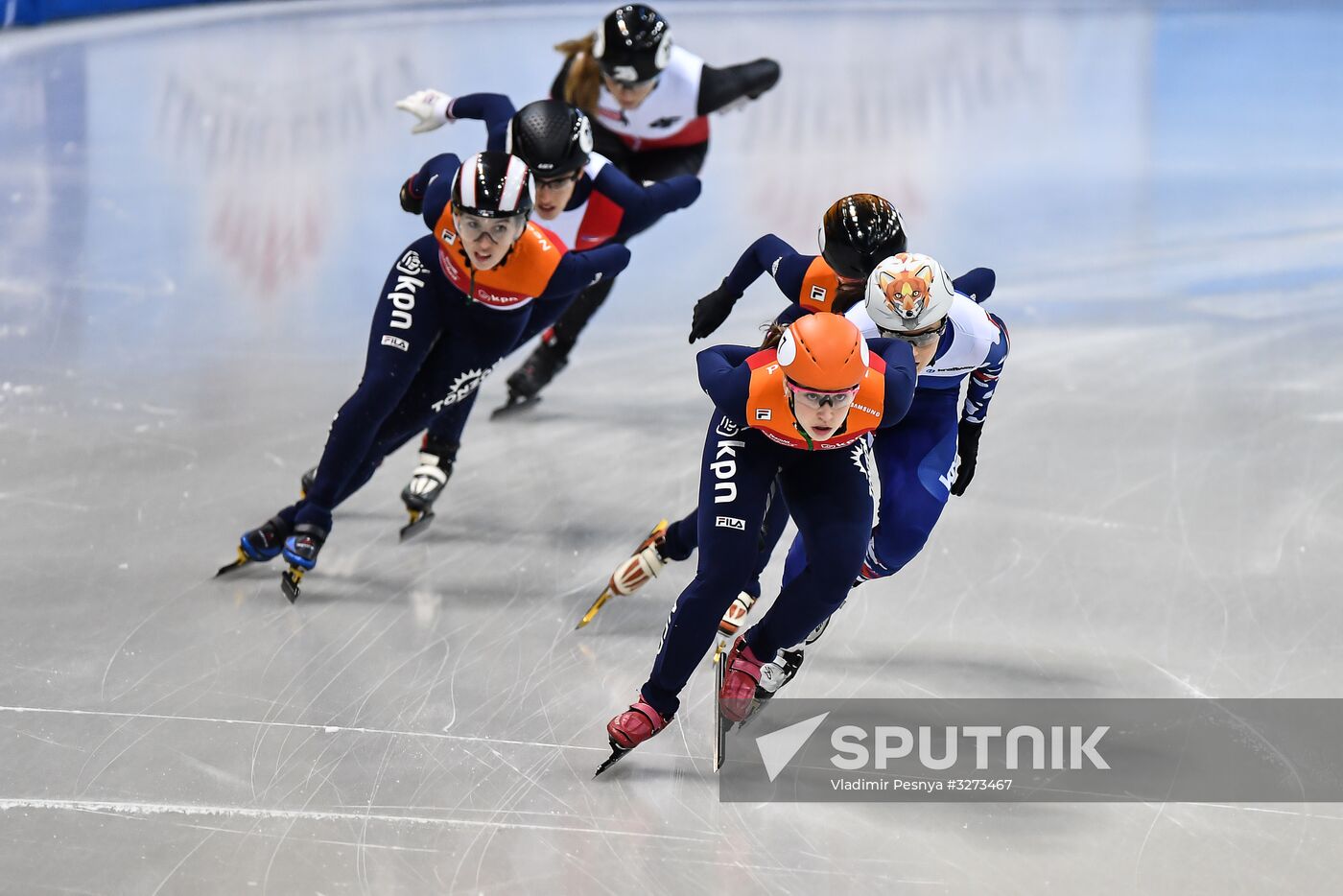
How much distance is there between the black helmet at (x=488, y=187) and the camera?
4277 mm

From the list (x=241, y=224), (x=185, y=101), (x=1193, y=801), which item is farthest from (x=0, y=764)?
(x=185, y=101)

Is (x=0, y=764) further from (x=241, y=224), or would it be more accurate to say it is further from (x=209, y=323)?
(x=241, y=224)

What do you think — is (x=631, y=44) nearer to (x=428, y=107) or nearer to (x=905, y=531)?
(x=428, y=107)

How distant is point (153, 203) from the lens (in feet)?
28.0

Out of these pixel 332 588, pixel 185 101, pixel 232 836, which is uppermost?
pixel 232 836

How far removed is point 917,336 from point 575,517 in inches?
73.4

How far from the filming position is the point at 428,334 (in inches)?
187

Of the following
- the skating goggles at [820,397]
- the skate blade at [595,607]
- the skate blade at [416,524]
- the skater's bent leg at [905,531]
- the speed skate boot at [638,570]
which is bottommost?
the skate blade at [416,524]

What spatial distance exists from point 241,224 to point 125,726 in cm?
484

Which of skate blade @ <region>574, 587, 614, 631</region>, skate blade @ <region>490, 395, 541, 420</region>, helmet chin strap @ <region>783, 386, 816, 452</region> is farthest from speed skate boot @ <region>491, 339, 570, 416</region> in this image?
helmet chin strap @ <region>783, 386, 816, 452</region>

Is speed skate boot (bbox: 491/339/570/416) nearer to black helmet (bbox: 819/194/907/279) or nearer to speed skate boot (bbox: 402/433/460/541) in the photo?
speed skate boot (bbox: 402/433/460/541)

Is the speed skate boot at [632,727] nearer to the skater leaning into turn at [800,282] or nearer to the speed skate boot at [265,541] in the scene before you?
the skater leaning into turn at [800,282]

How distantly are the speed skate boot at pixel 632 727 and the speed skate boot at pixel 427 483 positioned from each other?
1.63 metres

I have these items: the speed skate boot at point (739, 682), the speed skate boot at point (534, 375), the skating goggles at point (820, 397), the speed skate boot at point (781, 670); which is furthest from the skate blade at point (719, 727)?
the speed skate boot at point (534, 375)
